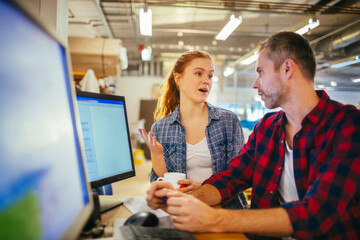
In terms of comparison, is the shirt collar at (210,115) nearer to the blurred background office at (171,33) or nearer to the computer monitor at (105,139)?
the computer monitor at (105,139)

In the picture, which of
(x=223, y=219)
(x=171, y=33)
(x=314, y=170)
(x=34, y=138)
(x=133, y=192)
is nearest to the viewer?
(x=34, y=138)

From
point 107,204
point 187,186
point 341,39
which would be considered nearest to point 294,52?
point 187,186

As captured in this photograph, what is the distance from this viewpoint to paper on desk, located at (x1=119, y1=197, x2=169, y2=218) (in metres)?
0.97

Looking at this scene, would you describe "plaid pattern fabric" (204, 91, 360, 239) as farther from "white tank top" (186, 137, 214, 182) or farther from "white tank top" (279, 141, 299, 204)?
"white tank top" (186, 137, 214, 182)

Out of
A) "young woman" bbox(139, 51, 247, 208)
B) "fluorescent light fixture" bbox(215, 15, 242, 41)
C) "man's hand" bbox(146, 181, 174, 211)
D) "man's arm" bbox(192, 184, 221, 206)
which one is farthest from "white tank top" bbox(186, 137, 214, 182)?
"fluorescent light fixture" bbox(215, 15, 242, 41)

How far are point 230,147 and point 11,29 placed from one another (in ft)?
4.89

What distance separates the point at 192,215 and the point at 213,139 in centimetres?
91

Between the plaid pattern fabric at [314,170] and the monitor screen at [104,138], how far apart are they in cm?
48

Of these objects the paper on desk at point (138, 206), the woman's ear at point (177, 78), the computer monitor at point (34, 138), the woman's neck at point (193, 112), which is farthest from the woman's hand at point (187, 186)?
the woman's ear at point (177, 78)

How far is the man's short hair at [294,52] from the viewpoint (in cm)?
115

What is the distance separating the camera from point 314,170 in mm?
965

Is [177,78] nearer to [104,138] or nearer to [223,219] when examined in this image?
[104,138]

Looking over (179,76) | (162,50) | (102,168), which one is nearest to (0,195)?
(102,168)

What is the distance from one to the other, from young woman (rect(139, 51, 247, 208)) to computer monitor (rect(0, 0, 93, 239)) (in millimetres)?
915
